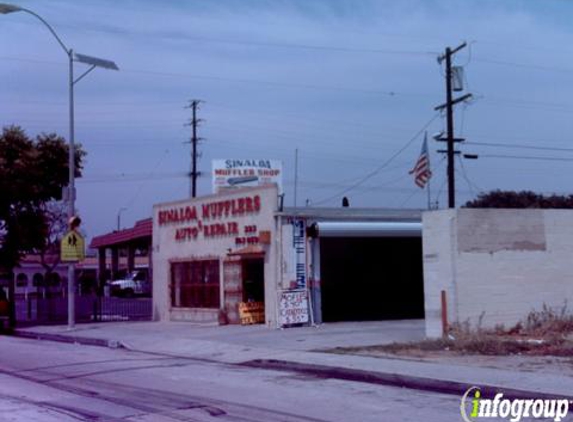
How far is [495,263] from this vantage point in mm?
20672

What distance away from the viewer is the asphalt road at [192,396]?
1096cm

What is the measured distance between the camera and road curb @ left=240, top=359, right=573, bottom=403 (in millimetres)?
12234

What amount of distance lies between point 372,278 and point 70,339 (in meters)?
12.3

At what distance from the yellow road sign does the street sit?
1065 cm

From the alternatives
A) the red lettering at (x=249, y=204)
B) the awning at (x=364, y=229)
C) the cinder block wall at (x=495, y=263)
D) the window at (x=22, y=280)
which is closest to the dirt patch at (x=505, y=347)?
the cinder block wall at (x=495, y=263)

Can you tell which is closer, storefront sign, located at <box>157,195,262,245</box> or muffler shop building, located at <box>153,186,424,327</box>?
muffler shop building, located at <box>153,186,424,327</box>

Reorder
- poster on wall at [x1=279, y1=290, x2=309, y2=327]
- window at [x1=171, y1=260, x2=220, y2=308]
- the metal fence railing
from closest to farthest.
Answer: poster on wall at [x1=279, y1=290, x2=309, y2=327] → window at [x1=171, y1=260, x2=220, y2=308] → the metal fence railing

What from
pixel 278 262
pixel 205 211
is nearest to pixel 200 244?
pixel 205 211

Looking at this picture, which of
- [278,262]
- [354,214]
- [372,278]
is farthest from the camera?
[372,278]

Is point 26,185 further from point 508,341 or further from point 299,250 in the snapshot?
point 508,341

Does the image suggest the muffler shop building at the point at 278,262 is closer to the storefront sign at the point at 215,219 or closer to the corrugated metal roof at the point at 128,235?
the storefront sign at the point at 215,219

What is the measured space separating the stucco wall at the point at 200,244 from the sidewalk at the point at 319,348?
109 centimetres

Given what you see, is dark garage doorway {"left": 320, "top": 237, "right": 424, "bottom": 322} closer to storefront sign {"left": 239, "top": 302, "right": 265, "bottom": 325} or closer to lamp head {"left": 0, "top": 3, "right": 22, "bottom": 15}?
storefront sign {"left": 239, "top": 302, "right": 265, "bottom": 325}

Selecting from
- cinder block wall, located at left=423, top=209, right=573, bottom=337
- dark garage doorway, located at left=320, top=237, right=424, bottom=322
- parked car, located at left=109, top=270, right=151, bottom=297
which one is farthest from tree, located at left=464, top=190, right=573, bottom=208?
cinder block wall, located at left=423, top=209, right=573, bottom=337
